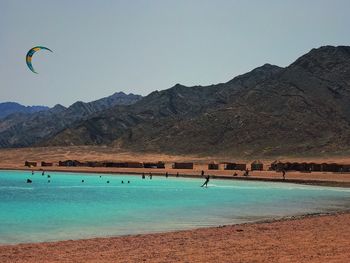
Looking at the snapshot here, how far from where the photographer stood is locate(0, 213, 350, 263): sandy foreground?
14328mm

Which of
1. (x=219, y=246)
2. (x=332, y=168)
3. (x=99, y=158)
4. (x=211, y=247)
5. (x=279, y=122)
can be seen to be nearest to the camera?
(x=211, y=247)

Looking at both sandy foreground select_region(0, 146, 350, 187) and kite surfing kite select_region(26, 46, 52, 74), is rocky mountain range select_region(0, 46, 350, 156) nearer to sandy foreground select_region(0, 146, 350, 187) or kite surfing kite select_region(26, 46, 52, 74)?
sandy foreground select_region(0, 146, 350, 187)

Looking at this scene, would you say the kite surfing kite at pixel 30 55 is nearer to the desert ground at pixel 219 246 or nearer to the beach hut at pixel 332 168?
the desert ground at pixel 219 246

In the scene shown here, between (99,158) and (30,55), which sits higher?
(30,55)

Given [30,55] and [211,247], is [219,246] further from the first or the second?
[30,55]

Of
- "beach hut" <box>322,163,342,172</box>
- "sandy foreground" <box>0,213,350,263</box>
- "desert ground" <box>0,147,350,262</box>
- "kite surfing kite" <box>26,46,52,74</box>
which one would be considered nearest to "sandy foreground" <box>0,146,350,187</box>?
"beach hut" <box>322,163,342,172</box>

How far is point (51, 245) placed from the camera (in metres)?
17.8

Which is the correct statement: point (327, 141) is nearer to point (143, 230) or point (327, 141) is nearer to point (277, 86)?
point (277, 86)

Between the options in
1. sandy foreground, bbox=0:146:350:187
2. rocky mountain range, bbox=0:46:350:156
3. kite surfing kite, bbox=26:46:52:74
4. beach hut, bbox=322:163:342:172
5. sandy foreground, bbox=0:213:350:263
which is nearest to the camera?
sandy foreground, bbox=0:213:350:263

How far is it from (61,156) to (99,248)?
138m

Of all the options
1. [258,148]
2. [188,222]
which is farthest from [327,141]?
[188,222]

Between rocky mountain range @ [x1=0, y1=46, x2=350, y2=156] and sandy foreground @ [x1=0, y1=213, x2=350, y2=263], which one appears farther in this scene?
rocky mountain range @ [x1=0, y1=46, x2=350, y2=156]

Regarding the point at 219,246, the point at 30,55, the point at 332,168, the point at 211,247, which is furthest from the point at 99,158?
the point at 211,247

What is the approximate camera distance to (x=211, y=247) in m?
16.4
